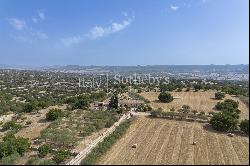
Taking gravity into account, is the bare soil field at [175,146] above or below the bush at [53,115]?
below

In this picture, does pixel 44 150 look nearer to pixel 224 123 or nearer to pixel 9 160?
pixel 9 160

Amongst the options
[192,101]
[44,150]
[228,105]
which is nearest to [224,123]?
[228,105]

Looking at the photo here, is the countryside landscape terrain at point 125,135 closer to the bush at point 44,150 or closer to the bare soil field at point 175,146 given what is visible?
the bare soil field at point 175,146

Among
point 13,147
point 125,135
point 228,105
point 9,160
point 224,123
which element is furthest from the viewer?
point 228,105

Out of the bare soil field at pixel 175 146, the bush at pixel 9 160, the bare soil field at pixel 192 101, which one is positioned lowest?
the bare soil field at pixel 175 146

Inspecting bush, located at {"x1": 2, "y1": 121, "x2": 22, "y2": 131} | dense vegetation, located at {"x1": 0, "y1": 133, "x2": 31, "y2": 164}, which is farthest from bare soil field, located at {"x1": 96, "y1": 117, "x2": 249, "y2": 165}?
bush, located at {"x1": 2, "y1": 121, "x2": 22, "y2": 131}

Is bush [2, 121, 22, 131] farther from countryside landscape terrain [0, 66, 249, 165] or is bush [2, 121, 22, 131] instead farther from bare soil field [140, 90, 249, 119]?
bare soil field [140, 90, 249, 119]

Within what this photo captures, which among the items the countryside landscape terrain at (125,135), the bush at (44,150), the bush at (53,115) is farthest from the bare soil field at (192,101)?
the bush at (44,150)

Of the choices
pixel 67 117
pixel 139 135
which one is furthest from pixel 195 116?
pixel 67 117
